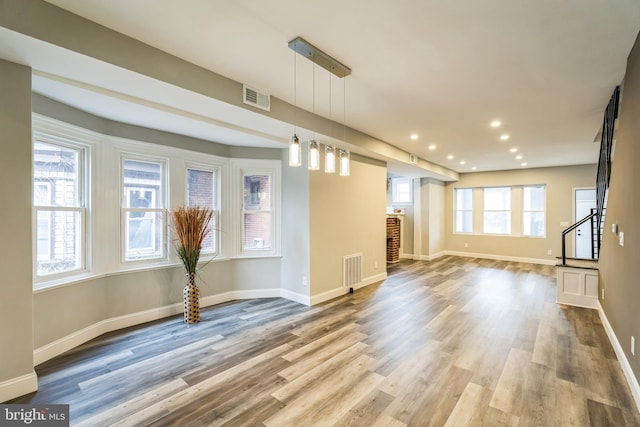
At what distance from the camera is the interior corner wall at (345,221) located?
15.2 feet

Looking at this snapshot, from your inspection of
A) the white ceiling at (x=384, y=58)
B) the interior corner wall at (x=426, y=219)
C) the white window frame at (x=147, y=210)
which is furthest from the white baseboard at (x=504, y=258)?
the white window frame at (x=147, y=210)

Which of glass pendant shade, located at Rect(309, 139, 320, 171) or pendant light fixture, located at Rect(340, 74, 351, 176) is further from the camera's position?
pendant light fixture, located at Rect(340, 74, 351, 176)

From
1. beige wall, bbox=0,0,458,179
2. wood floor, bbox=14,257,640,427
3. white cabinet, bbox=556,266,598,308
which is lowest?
wood floor, bbox=14,257,640,427

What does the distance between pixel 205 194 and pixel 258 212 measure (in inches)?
35.0

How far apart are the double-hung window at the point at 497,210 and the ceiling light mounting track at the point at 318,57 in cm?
821

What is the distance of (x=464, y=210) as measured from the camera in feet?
31.5

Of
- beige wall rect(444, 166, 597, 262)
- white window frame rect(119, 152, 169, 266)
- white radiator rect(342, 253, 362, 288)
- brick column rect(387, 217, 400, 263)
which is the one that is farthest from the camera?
brick column rect(387, 217, 400, 263)

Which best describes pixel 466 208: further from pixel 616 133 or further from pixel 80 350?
pixel 80 350

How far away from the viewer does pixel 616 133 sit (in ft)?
10.7

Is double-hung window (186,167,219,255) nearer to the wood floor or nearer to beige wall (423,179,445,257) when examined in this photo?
the wood floor

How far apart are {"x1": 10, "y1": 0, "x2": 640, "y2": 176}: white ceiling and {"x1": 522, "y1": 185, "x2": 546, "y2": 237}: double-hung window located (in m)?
4.82

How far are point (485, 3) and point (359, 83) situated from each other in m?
1.32

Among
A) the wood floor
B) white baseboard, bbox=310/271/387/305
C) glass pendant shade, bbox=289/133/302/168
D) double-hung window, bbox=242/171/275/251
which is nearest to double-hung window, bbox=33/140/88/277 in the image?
the wood floor

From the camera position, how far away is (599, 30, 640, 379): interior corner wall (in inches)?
90.3
